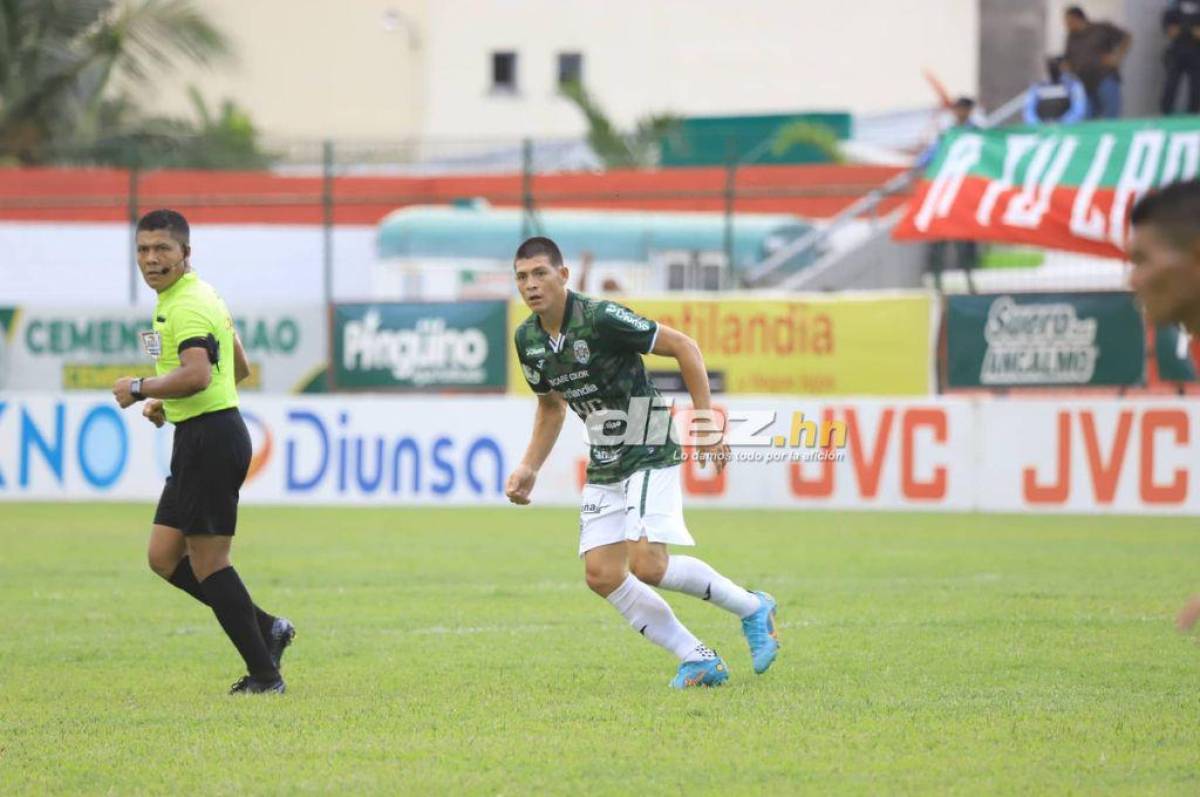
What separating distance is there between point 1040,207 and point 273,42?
37504 millimetres

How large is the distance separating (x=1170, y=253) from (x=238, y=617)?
16.2 ft

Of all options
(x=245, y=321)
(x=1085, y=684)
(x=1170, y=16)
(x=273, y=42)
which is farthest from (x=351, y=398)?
(x=273, y=42)

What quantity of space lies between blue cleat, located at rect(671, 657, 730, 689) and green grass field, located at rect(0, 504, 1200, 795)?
0.14 metres

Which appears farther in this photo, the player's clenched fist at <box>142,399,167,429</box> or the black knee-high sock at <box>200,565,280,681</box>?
the player's clenched fist at <box>142,399,167,429</box>

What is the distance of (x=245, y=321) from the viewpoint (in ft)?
82.0

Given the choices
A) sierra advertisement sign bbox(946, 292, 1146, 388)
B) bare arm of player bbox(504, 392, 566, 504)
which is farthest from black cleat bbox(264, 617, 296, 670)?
sierra advertisement sign bbox(946, 292, 1146, 388)

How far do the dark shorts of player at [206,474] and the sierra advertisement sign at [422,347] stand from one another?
14550 millimetres

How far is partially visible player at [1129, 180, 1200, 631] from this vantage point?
5.61m

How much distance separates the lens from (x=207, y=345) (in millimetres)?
8891

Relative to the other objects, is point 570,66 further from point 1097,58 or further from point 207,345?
point 207,345

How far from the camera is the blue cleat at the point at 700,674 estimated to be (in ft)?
30.0

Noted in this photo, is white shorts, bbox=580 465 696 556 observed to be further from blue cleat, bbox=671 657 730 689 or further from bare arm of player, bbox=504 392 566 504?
blue cleat, bbox=671 657 730 689

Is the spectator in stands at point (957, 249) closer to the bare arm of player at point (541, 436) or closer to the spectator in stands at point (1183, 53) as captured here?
the spectator in stands at point (1183, 53)

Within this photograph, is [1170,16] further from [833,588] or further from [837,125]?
[837,125]
